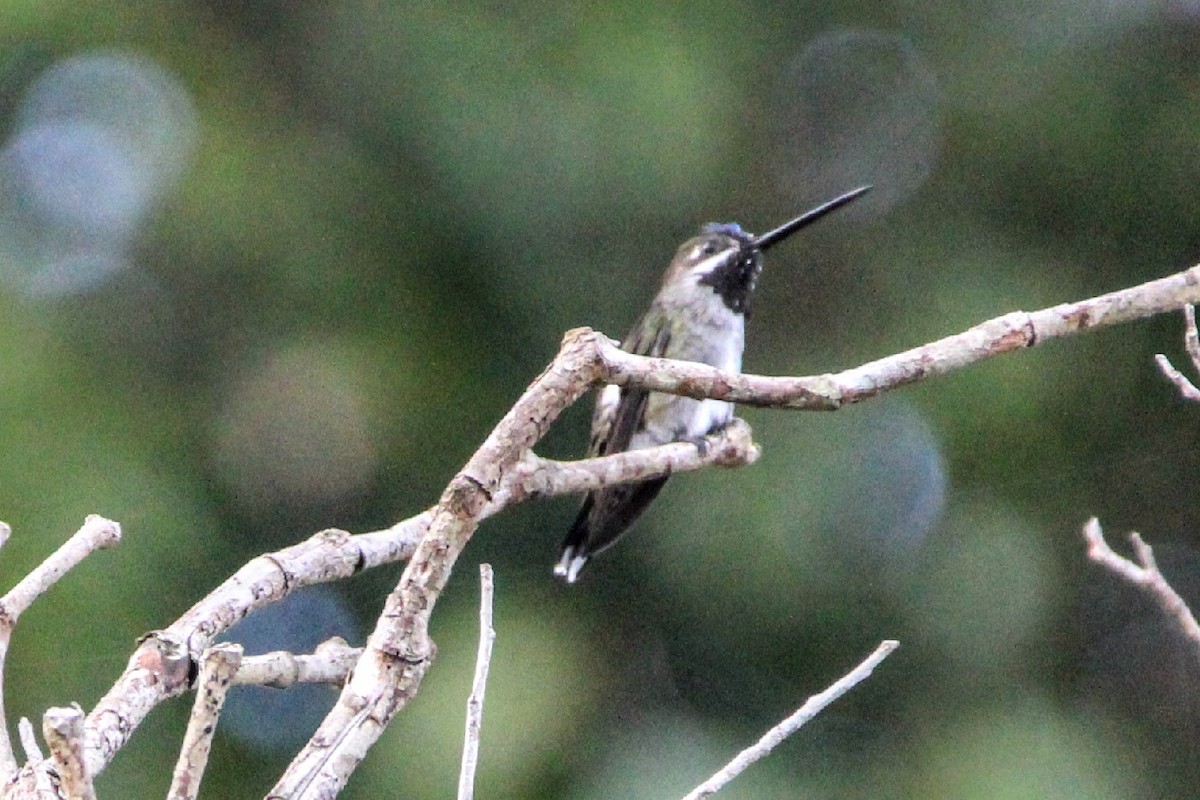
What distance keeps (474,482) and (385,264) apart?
3587 millimetres

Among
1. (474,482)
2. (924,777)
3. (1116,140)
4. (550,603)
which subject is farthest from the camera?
(1116,140)

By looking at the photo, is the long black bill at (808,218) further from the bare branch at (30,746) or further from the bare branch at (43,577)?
the bare branch at (30,746)

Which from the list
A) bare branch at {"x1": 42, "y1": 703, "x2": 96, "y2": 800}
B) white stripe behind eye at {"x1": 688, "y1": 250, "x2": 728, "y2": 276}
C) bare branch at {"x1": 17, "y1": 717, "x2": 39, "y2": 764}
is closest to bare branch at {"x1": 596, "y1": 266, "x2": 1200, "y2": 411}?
bare branch at {"x1": 17, "y1": 717, "x2": 39, "y2": 764}

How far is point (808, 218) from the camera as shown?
3.73m

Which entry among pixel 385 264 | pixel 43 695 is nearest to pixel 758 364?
pixel 385 264

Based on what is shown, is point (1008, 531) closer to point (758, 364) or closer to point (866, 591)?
point (866, 591)

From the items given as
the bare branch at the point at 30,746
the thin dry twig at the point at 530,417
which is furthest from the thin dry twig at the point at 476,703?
the bare branch at the point at 30,746

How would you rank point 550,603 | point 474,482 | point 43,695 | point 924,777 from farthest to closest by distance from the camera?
point 550,603
point 924,777
point 43,695
point 474,482

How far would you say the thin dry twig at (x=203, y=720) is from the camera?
1.00 meters

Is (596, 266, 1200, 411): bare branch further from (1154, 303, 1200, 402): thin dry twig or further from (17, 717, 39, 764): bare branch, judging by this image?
(17, 717, 39, 764): bare branch

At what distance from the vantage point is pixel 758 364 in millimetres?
5012

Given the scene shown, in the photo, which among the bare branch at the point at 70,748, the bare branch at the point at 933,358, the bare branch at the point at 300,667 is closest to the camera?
the bare branch at the point at 70,748

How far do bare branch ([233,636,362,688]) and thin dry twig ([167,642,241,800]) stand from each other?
0.43 meters

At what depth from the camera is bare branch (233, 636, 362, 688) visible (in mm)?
1544
